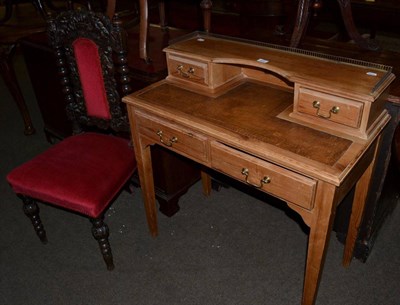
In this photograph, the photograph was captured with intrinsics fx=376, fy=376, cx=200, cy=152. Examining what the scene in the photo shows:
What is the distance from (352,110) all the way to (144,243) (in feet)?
4.66

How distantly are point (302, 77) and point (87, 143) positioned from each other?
1.26 metres

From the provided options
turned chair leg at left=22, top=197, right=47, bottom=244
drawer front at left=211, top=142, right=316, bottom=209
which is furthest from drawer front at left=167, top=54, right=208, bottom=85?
turned chair leg at left=22, top=197, right=47, bottom=244

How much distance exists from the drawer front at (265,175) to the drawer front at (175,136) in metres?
0.07

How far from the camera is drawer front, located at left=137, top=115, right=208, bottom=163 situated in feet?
5.07

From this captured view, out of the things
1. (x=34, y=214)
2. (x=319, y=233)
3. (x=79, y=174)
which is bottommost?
(x=34, y=214)

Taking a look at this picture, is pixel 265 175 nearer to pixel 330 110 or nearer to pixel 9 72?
pixel 330 110

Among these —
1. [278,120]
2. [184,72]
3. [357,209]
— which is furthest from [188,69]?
[357,209]

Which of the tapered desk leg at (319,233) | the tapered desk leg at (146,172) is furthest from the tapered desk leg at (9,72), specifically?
the tapered desk leg at (319,233)

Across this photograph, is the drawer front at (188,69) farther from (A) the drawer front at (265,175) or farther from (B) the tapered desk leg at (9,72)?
(B) the tapered desk leg at (9,72)

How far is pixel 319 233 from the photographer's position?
1.33 meters

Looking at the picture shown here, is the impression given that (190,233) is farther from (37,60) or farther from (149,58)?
(37,60)

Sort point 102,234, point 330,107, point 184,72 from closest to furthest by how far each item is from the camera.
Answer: point 330,107 → point 184,72 → point 102,234

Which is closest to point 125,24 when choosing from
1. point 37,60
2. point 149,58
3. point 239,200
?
point 149,58

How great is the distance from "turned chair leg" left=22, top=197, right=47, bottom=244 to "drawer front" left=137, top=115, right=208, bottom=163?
0.77m
